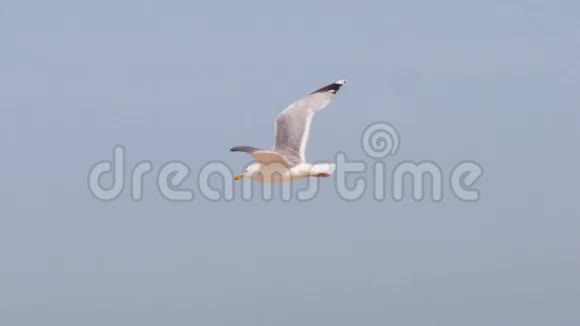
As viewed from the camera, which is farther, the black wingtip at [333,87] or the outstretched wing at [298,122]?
the black wingtip at [333,87]

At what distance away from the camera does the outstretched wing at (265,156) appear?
1577 centimetres

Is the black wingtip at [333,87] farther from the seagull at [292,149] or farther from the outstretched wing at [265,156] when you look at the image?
the outstretched wing at [265,156]

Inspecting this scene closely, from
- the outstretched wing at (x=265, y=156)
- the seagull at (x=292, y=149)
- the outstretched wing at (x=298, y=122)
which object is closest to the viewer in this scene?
the outstretched wing at (x=265, y=156)

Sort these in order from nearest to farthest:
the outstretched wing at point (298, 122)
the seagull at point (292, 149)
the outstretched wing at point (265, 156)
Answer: the outstretched wing at point (265, 156) < the seagull at point (292, 149) < the outstretched wing at point (298, 122)

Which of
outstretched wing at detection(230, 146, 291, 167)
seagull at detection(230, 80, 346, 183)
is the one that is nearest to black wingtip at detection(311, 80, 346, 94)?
seagull at detection(230, 80, 346, 183)

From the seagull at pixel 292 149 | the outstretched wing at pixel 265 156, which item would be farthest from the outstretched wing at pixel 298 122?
the outstretched wing at pixel 265 156

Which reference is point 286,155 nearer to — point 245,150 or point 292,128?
point 292,128

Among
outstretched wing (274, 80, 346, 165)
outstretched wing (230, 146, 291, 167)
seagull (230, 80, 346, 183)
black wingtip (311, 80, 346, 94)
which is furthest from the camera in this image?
black wingtip (311, 80, 346, 94)

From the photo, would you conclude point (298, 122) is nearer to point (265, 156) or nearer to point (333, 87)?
point (333, 87)

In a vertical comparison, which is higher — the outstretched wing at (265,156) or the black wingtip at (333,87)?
the black wingtip at (333,87)

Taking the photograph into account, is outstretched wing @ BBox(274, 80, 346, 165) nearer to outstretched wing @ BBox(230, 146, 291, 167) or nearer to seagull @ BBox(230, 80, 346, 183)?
seagull @ BBox(230, 80, 346, 183)

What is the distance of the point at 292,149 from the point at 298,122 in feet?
2.54

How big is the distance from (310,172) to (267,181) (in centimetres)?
73

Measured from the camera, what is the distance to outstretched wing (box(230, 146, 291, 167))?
51.8 ft
